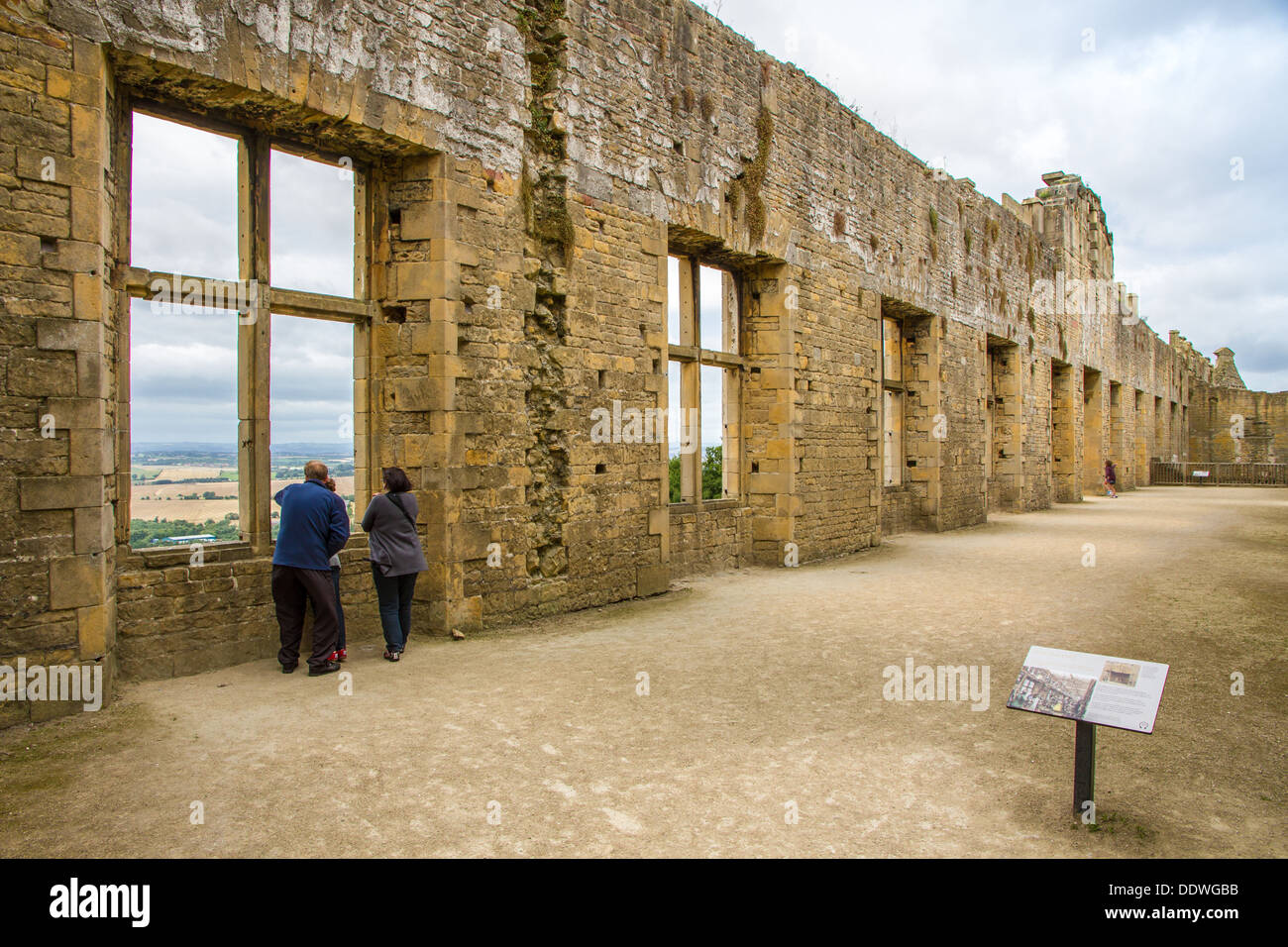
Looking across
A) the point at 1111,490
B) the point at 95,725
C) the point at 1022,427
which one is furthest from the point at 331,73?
the point at 1111,490

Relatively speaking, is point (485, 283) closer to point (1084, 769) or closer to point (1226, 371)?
point (1084, 769)

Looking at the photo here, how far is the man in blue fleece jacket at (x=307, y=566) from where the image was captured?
18.1 feet

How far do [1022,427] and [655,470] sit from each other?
1331 centimetres

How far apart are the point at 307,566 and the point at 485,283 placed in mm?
2728

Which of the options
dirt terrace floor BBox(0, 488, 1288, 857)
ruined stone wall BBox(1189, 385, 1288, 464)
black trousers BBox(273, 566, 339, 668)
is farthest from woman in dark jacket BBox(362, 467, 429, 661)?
ruined stone wall BBox(1189, 385, 1288, 464)

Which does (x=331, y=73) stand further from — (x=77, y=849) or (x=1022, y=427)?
(x=1022, y=427)

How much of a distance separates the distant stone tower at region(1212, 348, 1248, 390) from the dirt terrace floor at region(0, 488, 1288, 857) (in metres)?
43.7

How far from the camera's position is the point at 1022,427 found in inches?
744

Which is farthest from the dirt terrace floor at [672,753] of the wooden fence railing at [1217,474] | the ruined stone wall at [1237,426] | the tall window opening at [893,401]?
the ruined stone wall at [1237,426]

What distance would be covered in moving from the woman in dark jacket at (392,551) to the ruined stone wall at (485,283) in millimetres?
493

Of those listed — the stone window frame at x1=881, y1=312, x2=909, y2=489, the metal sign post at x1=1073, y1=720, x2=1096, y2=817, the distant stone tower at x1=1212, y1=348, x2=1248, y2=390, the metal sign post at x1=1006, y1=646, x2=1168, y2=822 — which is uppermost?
the distant stone tower at x1=1212, y1=348, x2=1248, y2=390

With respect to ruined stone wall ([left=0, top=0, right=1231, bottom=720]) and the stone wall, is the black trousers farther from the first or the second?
the stone wall

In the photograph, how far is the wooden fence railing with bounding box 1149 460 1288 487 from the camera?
30281 millimetres

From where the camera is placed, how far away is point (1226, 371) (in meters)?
43.7
